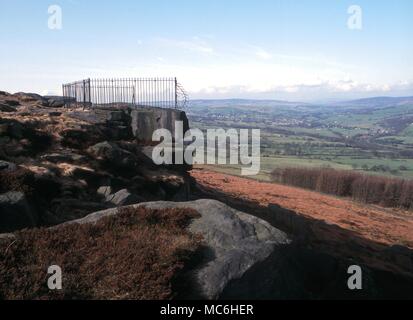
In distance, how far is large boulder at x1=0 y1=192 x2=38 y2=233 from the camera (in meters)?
12.4

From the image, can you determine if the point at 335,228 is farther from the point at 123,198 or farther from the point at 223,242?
the point at 223,242

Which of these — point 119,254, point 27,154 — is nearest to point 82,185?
point 27,154

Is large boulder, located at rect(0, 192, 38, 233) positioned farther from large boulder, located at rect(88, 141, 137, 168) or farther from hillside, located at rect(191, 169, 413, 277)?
hillside, located at rect(191, 169, 413, 277)

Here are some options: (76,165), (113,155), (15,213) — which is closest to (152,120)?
(113,155)

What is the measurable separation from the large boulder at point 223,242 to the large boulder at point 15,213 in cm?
276

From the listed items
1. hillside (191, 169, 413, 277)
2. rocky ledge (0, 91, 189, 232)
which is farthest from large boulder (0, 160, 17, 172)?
hillside (191, 169, 413, 277)

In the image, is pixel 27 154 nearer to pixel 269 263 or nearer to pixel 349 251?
pixel 269 263

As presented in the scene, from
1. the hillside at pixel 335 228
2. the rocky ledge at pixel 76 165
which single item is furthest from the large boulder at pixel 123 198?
the hillside at pixel 335 228

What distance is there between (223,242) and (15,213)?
6.58m

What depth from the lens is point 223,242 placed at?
10.0m

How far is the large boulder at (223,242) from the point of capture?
854 centimetres

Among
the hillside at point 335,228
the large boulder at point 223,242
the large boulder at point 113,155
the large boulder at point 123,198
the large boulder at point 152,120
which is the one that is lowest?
the hillside at point 335,228

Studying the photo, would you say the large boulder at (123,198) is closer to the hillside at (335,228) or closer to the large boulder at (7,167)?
the large boulder at (7,167)
